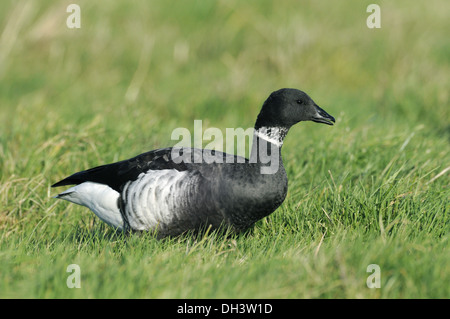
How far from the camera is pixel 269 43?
9.48 m

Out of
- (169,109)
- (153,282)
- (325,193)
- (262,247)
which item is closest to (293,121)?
(325,193)

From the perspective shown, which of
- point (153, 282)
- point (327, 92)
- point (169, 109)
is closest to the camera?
point (153, 282)

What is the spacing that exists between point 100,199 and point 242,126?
297 centimetres

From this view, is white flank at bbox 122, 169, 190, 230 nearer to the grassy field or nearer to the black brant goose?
the black brant goose

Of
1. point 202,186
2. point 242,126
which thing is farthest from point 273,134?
point 242,126

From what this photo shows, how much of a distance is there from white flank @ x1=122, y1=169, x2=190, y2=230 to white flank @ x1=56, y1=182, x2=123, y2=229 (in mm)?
158

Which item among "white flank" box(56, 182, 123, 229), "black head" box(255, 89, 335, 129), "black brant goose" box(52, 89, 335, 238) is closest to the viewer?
"black brant goose" box(52, 89, 335, 238)

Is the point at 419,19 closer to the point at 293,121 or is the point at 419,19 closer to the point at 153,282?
the point at 293,121

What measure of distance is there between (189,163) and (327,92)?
4.66 meters

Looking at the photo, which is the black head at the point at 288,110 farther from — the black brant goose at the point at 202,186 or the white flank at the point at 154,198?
the white flank at the point at 154,198

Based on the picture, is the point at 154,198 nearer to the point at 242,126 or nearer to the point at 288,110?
the point at 288,110

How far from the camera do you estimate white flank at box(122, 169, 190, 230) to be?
176 inches

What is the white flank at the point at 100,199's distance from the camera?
15.7ft

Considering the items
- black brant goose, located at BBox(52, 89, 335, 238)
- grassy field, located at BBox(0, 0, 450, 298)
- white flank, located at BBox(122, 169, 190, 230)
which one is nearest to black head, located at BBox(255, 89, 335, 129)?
black brant goose, located at BBox(52, 89, 335, 238)
